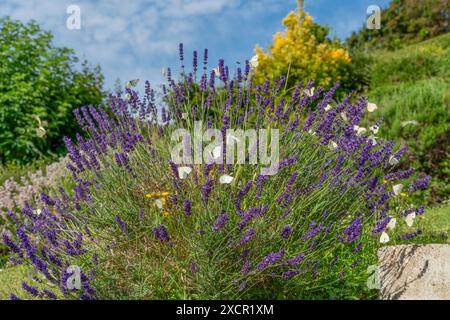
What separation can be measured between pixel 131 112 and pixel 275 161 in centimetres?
119

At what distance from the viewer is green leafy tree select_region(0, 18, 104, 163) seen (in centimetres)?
857

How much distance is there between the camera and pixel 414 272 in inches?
127

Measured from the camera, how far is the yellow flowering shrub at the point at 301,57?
983cm

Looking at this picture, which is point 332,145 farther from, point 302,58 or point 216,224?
point 302,58

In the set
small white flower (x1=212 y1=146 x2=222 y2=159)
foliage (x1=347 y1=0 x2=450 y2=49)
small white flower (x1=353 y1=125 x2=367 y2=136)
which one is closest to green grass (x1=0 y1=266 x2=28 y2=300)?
small white flower (x1=212 y1=146 x2=222 y2=159)

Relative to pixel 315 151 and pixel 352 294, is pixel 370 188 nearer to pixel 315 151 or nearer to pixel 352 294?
pixel 315 151

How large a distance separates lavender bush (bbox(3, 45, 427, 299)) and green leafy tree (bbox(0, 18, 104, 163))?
5.23 meters

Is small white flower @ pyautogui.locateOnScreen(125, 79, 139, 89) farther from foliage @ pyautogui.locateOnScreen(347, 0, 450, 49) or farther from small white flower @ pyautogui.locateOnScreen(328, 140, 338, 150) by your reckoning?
foliage @ pyautogui.locateOnScreen(347, 0, 450, 49)

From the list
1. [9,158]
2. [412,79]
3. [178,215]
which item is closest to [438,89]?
[412,79]

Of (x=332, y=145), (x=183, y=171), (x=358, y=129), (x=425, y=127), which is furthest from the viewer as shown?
(x=425, y=127)
